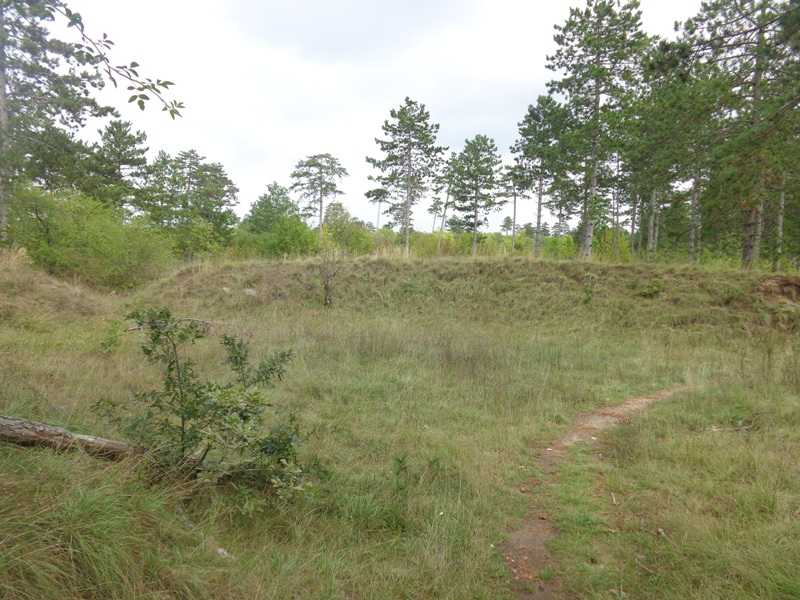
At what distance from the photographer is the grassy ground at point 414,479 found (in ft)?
6.94

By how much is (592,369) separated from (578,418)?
2940mm

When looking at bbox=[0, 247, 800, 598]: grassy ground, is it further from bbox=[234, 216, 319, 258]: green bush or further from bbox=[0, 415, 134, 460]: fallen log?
bbox=[234, 216, 319, 258]: green bush

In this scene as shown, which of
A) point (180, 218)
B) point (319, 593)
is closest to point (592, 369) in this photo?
point (319, 593)

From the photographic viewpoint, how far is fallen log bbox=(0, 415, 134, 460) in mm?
2623

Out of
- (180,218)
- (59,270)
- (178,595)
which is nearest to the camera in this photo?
(178,595)

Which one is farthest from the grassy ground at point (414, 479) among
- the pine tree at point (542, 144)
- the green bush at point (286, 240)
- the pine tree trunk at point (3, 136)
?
the green bush at point (286, 240)

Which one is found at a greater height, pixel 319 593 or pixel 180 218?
pixel 180 218

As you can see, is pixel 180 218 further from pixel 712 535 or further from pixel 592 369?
pixel 712 535

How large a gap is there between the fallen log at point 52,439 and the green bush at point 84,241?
15650 millimetres

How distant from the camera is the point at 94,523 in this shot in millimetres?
2021

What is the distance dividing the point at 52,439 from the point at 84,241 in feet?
58.8

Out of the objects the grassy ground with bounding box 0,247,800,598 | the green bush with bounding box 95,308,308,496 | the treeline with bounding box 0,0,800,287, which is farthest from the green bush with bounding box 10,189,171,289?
the green bush with bounding box 95,308,308,496

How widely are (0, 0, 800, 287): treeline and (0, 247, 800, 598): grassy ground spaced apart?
2.64 metres

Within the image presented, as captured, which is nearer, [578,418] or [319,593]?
[319,593]
